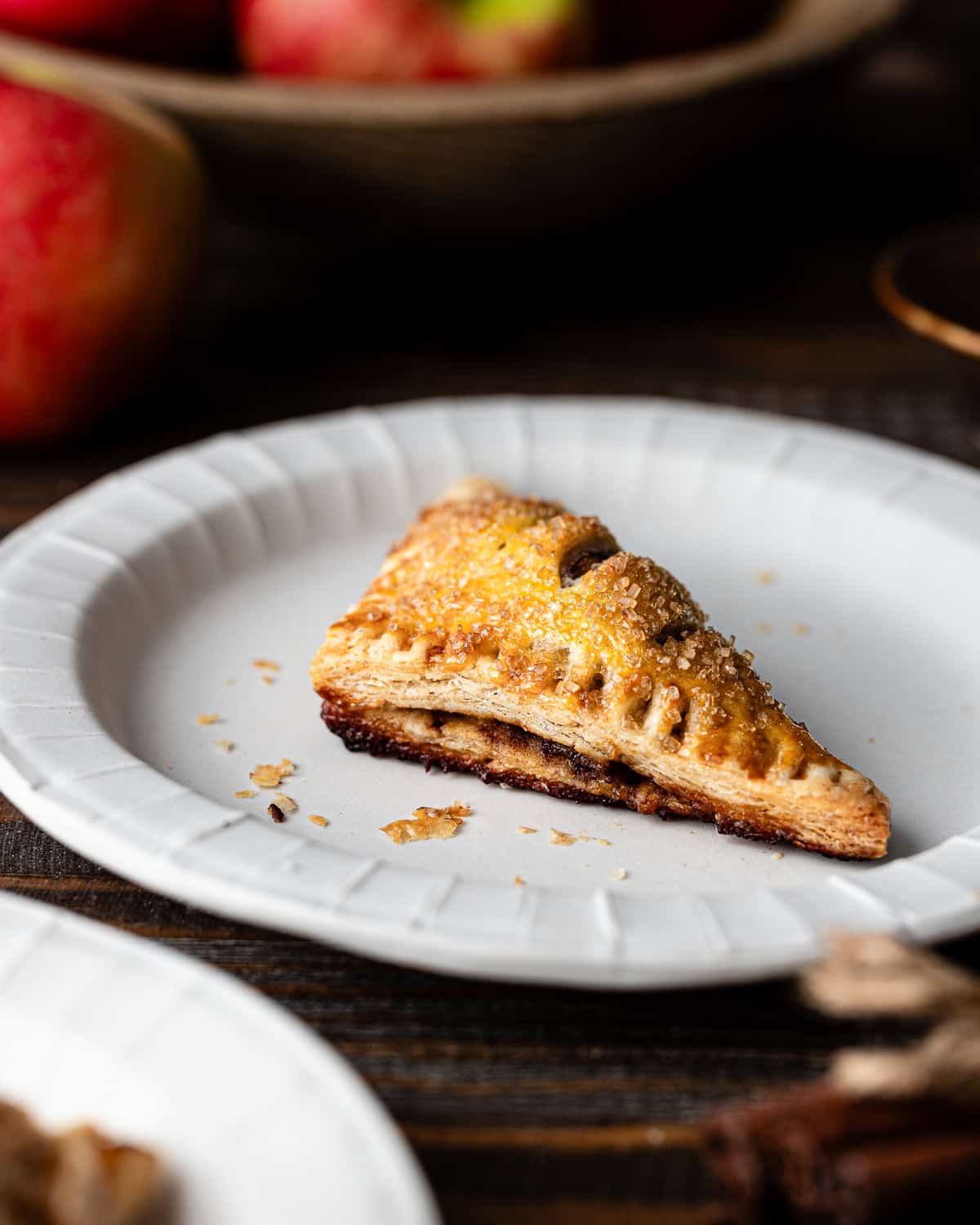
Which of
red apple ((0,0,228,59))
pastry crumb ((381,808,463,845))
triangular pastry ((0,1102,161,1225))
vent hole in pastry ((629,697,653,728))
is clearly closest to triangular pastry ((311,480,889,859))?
vent hole in pastry ((629,697,653,728))

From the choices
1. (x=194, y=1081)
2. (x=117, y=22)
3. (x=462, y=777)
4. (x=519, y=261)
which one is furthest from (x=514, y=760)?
(x=117, y=22)

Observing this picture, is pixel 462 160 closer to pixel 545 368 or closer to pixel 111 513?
pixel 545 368

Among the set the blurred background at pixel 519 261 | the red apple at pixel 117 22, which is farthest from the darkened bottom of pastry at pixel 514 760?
the red apple at pixel 117 22

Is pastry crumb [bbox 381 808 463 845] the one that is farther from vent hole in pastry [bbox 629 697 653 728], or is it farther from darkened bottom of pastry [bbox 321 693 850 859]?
vent hole in pastry [bbox 629 697 653 728]

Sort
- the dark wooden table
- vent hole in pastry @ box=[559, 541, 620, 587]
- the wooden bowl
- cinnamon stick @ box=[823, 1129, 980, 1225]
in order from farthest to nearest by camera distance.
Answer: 1. the wooden bowl
2. vent hole in pastry @ box=[559, 541, 620, 587]
3. the dark wooden table
4. cinnamon stick @ box=[823, 1129, 980, 1225]

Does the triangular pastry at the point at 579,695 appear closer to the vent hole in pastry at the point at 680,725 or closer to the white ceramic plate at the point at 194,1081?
the vent hole in pastry at the point at 680,725

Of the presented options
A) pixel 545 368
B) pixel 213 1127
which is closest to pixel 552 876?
pixel 213 1127
